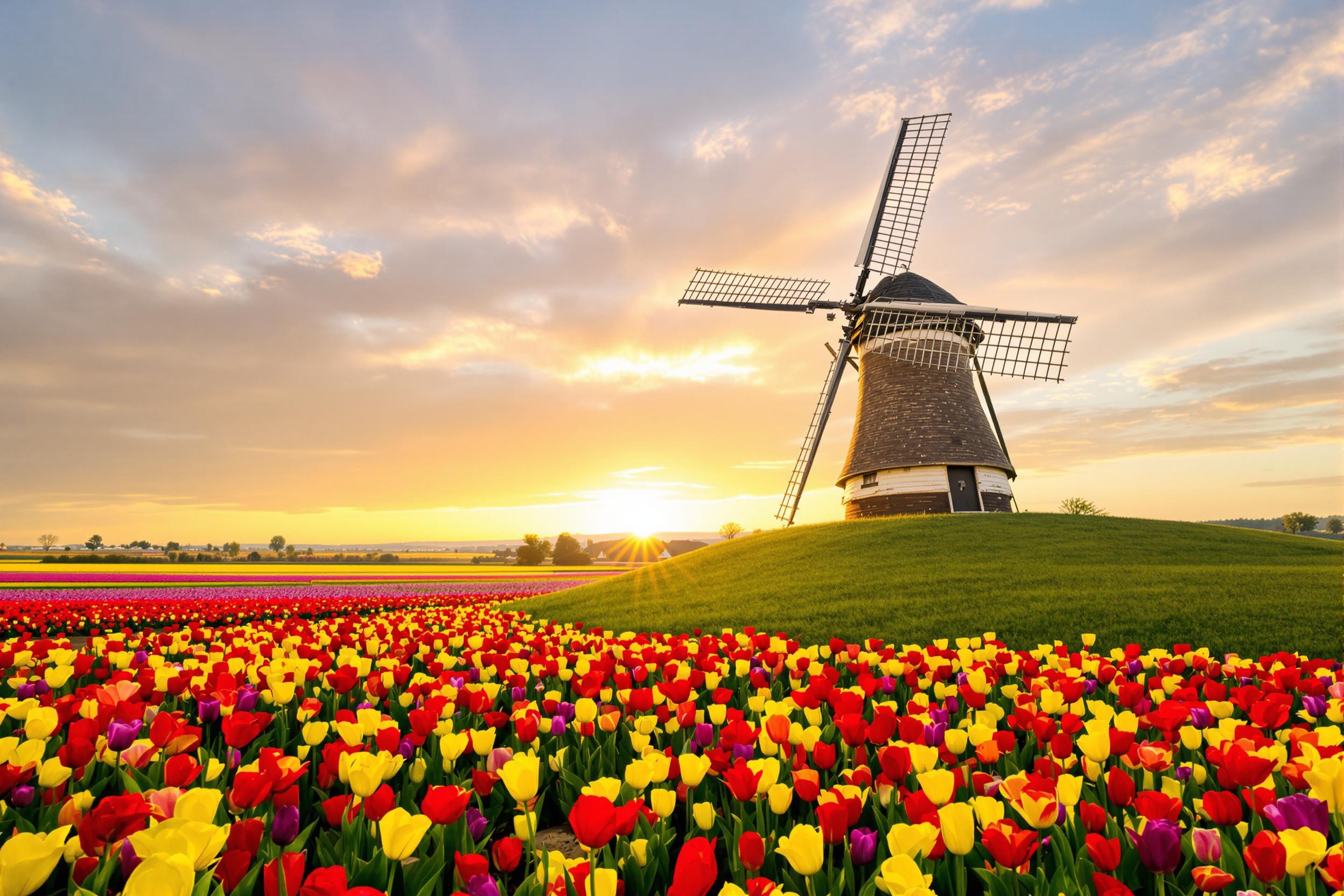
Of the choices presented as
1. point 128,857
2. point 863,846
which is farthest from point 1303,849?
point 128,857

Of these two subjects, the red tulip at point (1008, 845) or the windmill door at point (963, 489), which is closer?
the red tulip at point (1008, 845)

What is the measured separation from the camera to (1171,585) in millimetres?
11633

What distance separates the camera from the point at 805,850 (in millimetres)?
1883

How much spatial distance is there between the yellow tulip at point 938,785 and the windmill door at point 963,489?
23.7 meters

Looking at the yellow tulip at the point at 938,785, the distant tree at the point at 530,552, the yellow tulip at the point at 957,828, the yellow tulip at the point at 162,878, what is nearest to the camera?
the yellow tulip at the point at 162,878

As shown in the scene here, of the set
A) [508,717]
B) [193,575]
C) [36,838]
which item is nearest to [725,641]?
[508,717]

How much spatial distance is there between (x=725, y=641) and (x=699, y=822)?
13.2 feet

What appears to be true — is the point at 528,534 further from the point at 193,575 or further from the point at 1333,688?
the point at 1333,688

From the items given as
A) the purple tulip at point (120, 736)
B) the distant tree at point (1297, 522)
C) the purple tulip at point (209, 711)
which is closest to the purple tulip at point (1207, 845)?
the purple tulip at point (120, 736)

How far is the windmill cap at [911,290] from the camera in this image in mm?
26672

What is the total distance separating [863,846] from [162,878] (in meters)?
2.00

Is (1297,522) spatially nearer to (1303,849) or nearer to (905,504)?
(905,504)

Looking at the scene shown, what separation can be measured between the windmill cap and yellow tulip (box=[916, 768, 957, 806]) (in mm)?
26614

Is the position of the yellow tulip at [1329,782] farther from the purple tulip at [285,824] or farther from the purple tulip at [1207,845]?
the purple tulip at [285,824]
